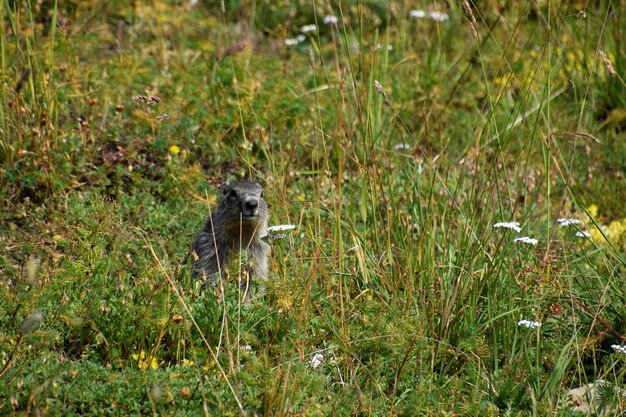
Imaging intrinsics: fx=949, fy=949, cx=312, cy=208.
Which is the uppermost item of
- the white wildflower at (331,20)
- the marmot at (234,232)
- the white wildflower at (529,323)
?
the white wildflower at (331,20)

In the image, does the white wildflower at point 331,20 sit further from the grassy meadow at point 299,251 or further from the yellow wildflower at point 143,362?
the yellow wildflower at point 143,362

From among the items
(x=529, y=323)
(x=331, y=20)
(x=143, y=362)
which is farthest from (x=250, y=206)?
(x=529, y=323)

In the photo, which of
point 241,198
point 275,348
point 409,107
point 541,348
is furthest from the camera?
point 409,107

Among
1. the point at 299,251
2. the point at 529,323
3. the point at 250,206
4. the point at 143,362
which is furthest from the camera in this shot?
the point at 250,206

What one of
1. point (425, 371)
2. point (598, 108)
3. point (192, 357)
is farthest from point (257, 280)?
point (598, 108)

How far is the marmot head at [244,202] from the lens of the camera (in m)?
5.45

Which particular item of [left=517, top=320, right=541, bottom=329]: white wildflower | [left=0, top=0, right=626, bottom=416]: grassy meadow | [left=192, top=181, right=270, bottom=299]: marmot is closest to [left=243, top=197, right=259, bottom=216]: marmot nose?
[left=192, top=181, right=270, bottom=299]: marmot

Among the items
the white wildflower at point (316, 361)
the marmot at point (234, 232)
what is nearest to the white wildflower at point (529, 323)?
the white wildflower at point (316, 361)

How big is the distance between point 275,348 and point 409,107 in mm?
3800

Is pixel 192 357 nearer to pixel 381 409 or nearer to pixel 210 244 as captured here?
pixel 381 409

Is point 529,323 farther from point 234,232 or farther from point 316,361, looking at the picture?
point 234,232

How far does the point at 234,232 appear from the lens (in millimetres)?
5766

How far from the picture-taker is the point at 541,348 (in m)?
4.72

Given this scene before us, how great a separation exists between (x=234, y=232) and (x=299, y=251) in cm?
61
